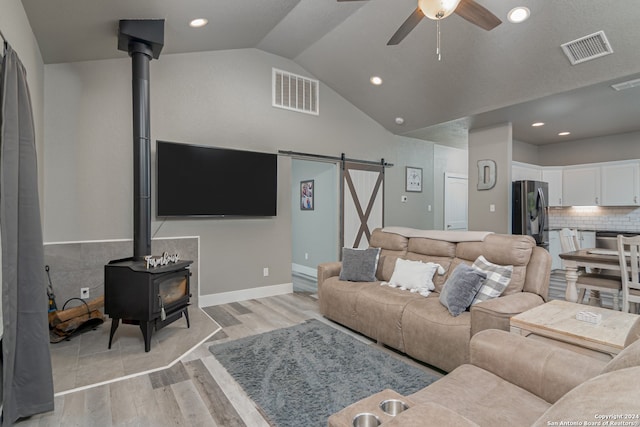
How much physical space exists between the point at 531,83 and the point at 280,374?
13.9 ft

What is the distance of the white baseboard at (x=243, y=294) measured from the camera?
440cm

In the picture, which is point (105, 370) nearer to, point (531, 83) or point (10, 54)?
point (10, 54)

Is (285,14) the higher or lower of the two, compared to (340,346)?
higher

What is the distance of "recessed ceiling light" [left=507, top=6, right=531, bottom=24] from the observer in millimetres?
3178

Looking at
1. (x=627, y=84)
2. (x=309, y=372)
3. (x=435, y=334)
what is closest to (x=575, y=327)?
(x=435, y=334)

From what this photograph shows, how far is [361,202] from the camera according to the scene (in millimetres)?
6016

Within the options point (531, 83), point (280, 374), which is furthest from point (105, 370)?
point (531, 83)

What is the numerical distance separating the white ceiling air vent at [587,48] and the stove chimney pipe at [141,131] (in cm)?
410

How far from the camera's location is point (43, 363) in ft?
6.65

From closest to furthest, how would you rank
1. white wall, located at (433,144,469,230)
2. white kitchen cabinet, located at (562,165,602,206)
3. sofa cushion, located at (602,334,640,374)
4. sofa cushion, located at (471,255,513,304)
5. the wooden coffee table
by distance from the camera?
sofa cushion, located at (602,334,640,374), the wooden coffee table, sofa cushion, located at (471,255,513,304), white kitchen cabinet, located at (562,165,602,206), white wall, located at (433,144,469,230)

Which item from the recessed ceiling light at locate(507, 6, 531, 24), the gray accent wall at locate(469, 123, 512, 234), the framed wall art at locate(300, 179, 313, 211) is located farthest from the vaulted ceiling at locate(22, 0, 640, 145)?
the framed wall art at locate(300, 179, 313, 211)

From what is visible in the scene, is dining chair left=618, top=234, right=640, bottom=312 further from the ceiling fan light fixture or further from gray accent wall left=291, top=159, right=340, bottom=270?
gray accent wall left=291, top=159, right=340, bottom=270

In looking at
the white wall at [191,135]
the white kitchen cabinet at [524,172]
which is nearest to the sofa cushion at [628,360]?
the white wall at [191,135]

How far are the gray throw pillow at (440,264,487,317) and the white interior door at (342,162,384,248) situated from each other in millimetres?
3194
